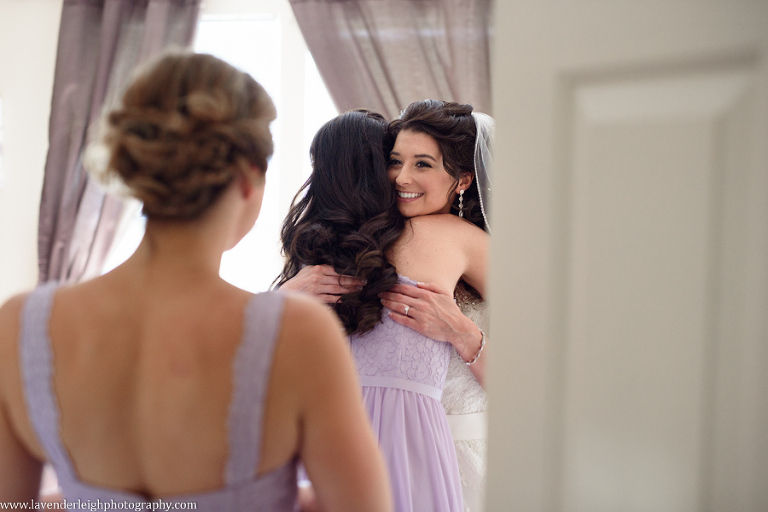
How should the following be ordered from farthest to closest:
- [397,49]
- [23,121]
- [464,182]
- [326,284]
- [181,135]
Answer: [23,121] → [397,49] → [464,182] → [326,284] → [181,135]

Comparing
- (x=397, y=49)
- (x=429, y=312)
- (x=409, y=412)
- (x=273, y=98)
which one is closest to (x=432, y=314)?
(x=429, y=312)

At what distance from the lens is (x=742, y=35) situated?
764mm

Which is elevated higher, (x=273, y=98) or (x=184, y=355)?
(x=273, y=98)

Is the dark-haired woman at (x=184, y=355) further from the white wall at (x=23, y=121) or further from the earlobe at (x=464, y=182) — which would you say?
the white wall at (x=23, y=121)

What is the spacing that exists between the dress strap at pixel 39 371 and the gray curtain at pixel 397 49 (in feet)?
7.80

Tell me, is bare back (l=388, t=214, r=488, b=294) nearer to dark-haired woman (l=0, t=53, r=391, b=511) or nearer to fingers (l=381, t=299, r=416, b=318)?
fingers (l=381, t=299, r=416, b=318)

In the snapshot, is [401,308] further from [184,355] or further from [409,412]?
[184,355]

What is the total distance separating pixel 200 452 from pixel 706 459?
698mm

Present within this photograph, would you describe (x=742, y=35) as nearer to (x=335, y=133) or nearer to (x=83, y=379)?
(x=83, y=379)

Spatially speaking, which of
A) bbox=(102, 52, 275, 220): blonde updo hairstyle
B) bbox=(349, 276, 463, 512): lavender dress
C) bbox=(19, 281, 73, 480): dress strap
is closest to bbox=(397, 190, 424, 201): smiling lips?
bbox=(349, 276, 463, 512): lavender dress

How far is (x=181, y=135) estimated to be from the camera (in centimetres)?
79

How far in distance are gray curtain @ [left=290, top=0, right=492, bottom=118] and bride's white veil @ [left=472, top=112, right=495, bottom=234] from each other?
3.49 ft

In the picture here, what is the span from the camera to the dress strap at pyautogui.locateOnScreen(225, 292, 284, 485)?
2.65ft

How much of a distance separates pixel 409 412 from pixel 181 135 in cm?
112
